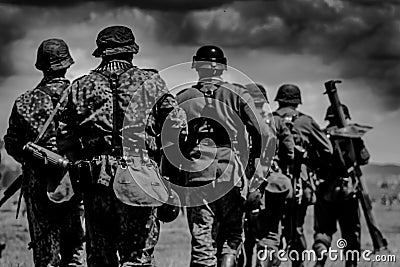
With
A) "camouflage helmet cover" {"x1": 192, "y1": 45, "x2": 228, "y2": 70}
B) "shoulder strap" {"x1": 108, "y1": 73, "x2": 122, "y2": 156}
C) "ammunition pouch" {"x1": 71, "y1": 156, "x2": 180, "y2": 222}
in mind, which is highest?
"camouflage helmet cover" {"x1": 192, "y1": 45, "x2": 228, "y2": 70}

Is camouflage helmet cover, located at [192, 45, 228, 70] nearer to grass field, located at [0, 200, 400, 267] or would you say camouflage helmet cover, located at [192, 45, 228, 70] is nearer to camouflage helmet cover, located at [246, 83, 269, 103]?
camouflage helmet cover, located at [246, 83, 269, 103]

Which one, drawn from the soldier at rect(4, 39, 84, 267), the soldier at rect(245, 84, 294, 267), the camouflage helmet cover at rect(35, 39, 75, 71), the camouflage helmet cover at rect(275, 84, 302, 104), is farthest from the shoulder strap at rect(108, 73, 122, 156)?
the camouflage helmet cover at rect(275, 84, 302, 104)

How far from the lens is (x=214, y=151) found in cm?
882

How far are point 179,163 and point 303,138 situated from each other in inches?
103

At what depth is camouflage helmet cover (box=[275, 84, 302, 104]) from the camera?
36.2 ft

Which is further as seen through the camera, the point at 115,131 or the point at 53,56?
the point at 53,56

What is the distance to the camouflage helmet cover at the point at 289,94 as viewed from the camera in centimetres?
1102

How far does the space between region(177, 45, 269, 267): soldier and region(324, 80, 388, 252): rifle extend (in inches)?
101

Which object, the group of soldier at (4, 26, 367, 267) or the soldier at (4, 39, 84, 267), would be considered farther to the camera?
the soldier at (4, 39, 84, 267)

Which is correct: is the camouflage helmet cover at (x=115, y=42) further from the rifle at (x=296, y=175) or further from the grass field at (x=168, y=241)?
the grass field at (x=168, y=241)

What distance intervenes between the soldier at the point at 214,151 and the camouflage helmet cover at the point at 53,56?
1083 mm

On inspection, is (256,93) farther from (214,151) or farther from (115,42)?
(115,42)

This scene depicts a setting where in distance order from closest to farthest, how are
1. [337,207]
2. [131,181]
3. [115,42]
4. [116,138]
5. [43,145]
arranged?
1. [131,181]
2. [116,138]
3. [115,42]
4. [43,145]
5. [337,207]

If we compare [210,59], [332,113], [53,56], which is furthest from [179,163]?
[332,113]
